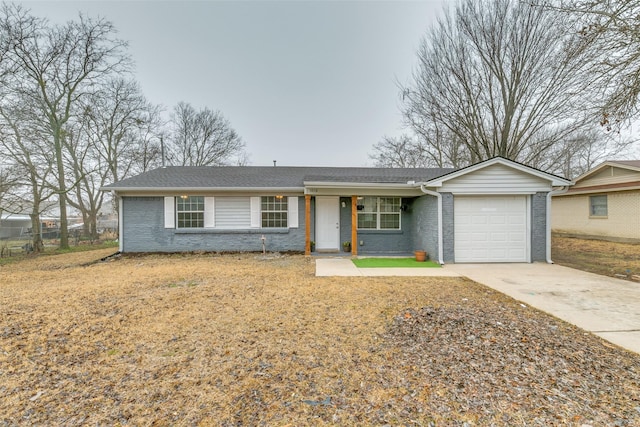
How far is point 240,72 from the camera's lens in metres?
16.9

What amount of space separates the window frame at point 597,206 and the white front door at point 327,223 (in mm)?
13162

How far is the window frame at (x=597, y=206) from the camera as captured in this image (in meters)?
13.0

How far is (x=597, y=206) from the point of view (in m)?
13.5

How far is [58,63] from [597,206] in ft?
84.4

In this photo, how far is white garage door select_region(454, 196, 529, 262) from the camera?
320 inches

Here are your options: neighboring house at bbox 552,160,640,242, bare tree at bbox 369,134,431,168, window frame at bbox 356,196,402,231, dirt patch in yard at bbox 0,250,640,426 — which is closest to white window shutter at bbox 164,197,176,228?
dirt patch in yard at bbox 0,250,640,426

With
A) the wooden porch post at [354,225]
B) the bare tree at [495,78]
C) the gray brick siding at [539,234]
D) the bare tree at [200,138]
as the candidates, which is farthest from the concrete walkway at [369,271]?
the bare tree at [200,138]

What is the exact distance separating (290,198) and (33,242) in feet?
36.2

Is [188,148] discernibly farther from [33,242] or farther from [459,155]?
[459,155]

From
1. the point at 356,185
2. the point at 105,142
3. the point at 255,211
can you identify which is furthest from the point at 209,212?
the point at 105,142

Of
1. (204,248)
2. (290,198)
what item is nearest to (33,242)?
(204,248)

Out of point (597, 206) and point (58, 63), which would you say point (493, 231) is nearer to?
point (597, 206)

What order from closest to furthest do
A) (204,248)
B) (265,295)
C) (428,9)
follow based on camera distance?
(265,295)
(204,248)
(428,9)

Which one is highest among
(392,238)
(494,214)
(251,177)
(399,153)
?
(399,153)
